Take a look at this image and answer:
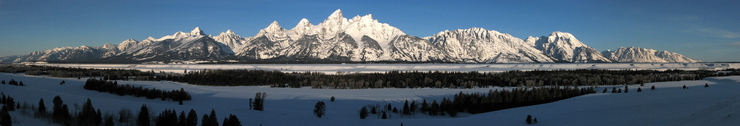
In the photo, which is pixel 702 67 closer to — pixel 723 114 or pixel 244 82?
pixel 244 82

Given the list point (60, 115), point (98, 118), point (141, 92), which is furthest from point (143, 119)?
point (141, 92)

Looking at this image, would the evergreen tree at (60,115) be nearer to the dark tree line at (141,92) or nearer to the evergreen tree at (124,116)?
the evergreen tree at (124,116)

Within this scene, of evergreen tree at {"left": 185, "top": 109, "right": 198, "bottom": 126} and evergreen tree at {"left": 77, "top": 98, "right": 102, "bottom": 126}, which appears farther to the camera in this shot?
evergreen tree at {"left": 185, "top": 109, "right": 198, "bottom": 126}

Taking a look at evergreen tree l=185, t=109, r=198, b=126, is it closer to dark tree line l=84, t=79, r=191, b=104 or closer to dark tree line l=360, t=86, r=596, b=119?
dark tree line l=360, t=86, r=596, b=119

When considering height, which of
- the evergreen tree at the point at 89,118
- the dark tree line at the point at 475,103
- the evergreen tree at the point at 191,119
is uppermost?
the evergreen tree at the point at 89,118

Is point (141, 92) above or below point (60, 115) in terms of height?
below

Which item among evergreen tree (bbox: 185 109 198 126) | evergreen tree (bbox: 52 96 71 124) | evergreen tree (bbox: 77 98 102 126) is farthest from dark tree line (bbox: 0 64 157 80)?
evergreen tree (bbox: 185 109 198 126)

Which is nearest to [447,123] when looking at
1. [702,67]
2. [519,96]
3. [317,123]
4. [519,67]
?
[317,123]

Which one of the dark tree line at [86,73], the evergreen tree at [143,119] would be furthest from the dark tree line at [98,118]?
the dark tree line at [86,73]

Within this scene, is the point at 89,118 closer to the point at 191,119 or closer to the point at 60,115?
the point at 60,115

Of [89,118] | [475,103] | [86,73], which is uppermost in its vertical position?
[86,73]

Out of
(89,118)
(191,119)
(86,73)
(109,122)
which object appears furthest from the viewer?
(86,73)

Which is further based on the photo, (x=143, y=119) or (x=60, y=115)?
(x=143, y=119)

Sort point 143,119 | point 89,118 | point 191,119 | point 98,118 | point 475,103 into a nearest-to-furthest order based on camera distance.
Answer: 1. point 89,118
2. point 98,118
3. point 143,119
4. point 191,119
5. point 475,103
